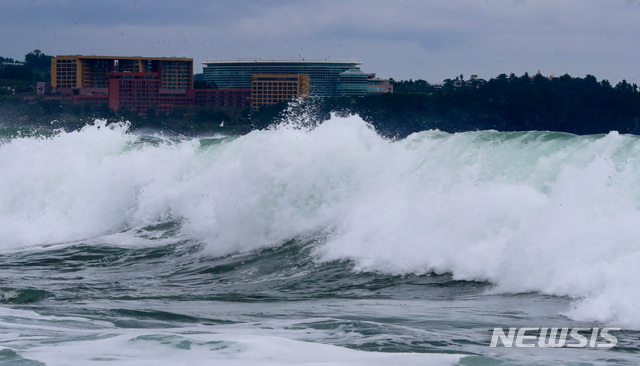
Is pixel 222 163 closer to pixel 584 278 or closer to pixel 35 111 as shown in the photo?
pixel 584 278

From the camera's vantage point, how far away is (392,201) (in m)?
17.4

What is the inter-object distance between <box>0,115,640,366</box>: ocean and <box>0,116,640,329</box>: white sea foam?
0.04 m

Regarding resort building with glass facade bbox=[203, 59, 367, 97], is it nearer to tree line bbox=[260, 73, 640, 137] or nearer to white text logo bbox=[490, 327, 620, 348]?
tree line bbox=[260, 73, 640, 137]

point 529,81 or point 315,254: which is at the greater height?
point 529,81

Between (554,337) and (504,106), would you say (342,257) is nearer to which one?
(554,337)

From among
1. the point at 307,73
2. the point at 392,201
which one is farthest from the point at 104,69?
the point at 392,201

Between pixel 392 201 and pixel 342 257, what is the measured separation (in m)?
1.72

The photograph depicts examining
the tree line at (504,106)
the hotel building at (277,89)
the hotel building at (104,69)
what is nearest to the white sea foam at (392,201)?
the tree line at (504,106)

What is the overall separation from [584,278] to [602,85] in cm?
5048

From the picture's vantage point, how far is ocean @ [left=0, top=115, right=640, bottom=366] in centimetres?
994

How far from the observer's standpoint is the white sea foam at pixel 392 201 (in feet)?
42.5

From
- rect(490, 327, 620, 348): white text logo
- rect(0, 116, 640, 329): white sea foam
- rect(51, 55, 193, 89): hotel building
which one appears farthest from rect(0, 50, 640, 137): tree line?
rect(490, 327, 620, 348): white text logo

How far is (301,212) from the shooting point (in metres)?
19.5

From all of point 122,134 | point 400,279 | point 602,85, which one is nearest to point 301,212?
point 400,279
